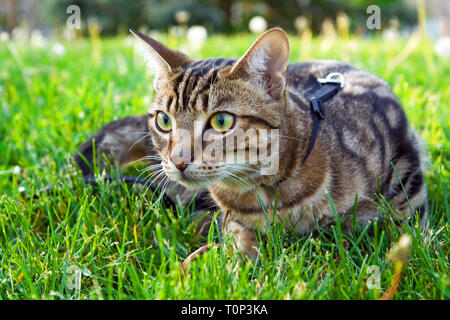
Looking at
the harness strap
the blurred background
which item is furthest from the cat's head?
the blurred background

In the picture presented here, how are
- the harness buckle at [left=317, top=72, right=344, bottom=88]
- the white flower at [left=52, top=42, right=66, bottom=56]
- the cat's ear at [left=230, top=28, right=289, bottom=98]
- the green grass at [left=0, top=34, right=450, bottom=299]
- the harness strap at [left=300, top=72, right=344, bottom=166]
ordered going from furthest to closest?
the white flower at [left=52, top=42, right=66, bottom=56] < the harness buckle at [left=317, top=72, right=344, bottom=88] < the harness strap at [left=300, top=72, right=344, bottom=166] < the cat's ear at [left=230, top=28, right=289, bottom=98] < the green grass at [left=0, top=34, right=450, bottom=299]

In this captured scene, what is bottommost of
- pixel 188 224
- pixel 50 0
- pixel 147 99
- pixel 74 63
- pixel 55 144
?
pixel 188 224

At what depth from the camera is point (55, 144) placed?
242 centimetres

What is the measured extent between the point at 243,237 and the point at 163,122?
52cm

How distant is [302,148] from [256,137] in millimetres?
196

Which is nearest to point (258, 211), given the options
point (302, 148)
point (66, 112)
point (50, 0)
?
point (302, 148)

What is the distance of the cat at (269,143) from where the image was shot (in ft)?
4.71

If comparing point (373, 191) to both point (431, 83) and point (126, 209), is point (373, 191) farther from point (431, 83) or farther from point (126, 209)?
point (431, 83)

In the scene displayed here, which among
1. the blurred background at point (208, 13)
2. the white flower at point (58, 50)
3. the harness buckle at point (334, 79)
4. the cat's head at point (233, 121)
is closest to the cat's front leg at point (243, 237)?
the cat's head at point (233, 121)

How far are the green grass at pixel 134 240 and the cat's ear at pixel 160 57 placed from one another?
1.65 feet

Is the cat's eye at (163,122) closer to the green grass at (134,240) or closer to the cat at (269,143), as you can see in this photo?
the cat at (269,143)

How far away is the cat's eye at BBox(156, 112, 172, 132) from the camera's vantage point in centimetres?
159

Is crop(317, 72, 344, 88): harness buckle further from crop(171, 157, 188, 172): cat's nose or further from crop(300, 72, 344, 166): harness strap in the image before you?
crop(171, 157, 188, 172): cat's nose

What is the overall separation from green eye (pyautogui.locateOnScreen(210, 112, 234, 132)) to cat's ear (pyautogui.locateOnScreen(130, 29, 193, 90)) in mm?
331
